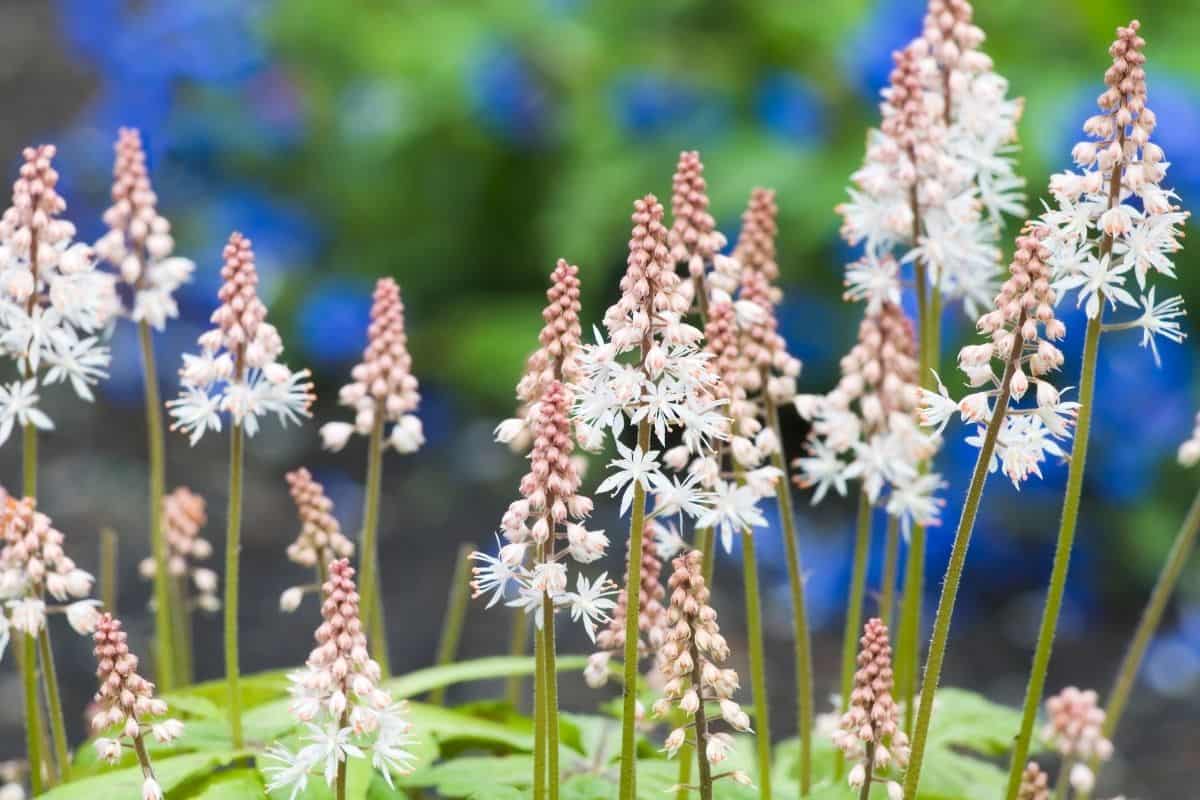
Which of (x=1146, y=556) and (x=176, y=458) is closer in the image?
(x=1146, y=556)

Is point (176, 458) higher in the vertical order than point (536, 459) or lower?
higher

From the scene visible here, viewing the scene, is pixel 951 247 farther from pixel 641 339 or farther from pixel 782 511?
pixel 641 339

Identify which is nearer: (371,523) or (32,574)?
(32,574)

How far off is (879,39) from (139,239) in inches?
206

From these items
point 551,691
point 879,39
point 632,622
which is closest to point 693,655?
point 632,622

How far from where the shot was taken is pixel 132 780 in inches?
129

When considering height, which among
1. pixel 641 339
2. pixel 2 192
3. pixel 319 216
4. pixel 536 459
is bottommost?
pixel 536 459

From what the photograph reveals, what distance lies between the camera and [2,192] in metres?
12.4

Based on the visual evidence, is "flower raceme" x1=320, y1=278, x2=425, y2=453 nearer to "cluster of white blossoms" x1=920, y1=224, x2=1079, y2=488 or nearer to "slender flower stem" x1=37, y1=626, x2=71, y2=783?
"slender flower stem" x1=37, y1=626, x2=71, y2=783

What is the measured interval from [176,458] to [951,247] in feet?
23.6

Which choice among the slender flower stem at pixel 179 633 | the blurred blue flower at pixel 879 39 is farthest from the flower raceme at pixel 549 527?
the blurred blue flower at pixel 879 39

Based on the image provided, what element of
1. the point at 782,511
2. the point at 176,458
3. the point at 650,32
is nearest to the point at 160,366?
the point at 176,458

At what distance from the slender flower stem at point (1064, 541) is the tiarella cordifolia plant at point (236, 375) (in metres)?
1.50

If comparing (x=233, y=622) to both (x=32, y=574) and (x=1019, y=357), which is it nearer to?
(x=32, y=574)
